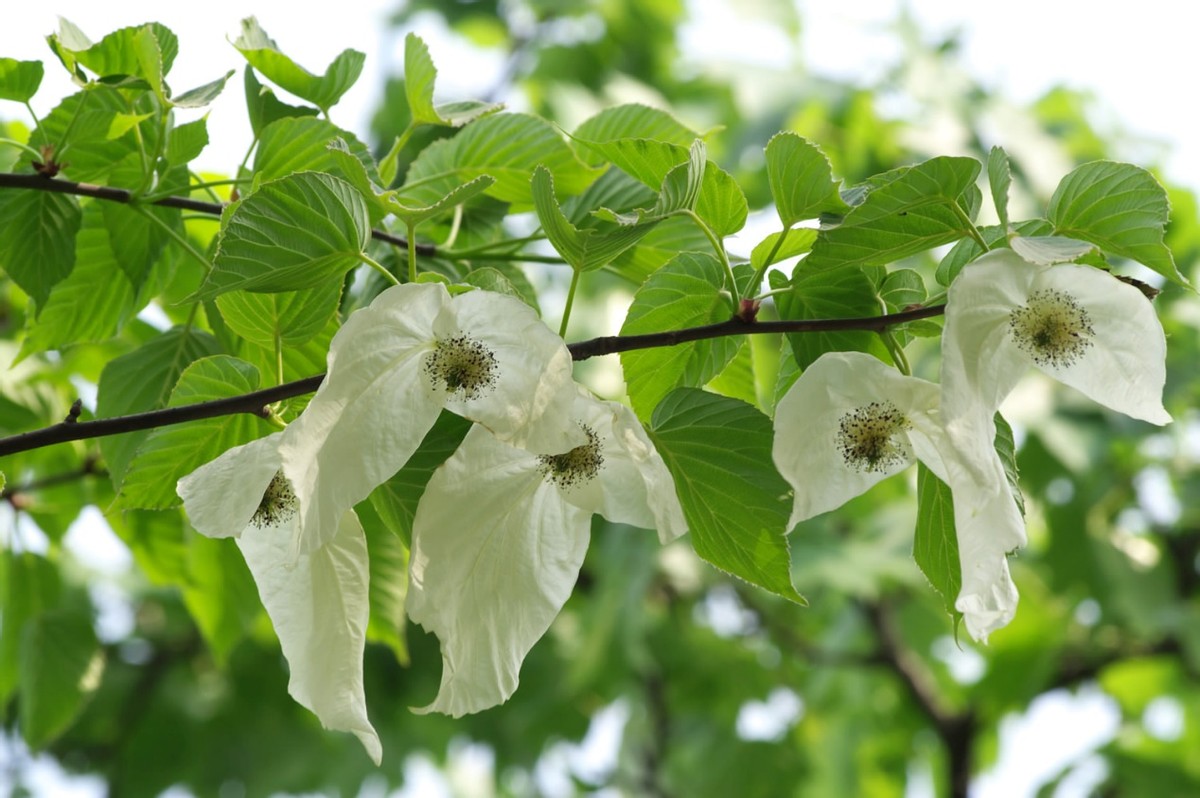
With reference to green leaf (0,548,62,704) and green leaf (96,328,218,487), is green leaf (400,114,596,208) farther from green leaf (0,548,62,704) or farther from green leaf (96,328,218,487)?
green leaf (0,548,62,704)

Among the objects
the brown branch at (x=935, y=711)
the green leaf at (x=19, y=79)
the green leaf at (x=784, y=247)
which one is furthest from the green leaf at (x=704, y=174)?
the brown branch at (x=935, y=711)

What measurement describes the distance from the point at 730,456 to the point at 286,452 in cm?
19

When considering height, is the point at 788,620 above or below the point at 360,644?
below

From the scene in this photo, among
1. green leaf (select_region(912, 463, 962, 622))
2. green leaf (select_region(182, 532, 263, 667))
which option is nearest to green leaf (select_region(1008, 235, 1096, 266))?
green leaf (select_region(912, 463, 962, 622))

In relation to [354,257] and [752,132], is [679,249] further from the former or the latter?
[752,132]

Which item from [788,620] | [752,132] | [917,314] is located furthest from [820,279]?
[788,620]

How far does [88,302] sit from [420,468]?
1.25ft

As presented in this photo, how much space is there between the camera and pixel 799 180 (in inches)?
20.9

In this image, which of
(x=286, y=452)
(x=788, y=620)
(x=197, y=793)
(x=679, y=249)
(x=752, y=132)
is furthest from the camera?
(x=788, y=620)

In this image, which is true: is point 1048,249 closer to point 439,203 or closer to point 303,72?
point 439,203

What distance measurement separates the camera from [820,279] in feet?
1.86

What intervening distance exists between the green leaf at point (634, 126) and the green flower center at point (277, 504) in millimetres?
292

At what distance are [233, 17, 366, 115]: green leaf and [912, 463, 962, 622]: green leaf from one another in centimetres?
39

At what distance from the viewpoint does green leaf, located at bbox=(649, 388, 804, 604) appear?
0.52m
